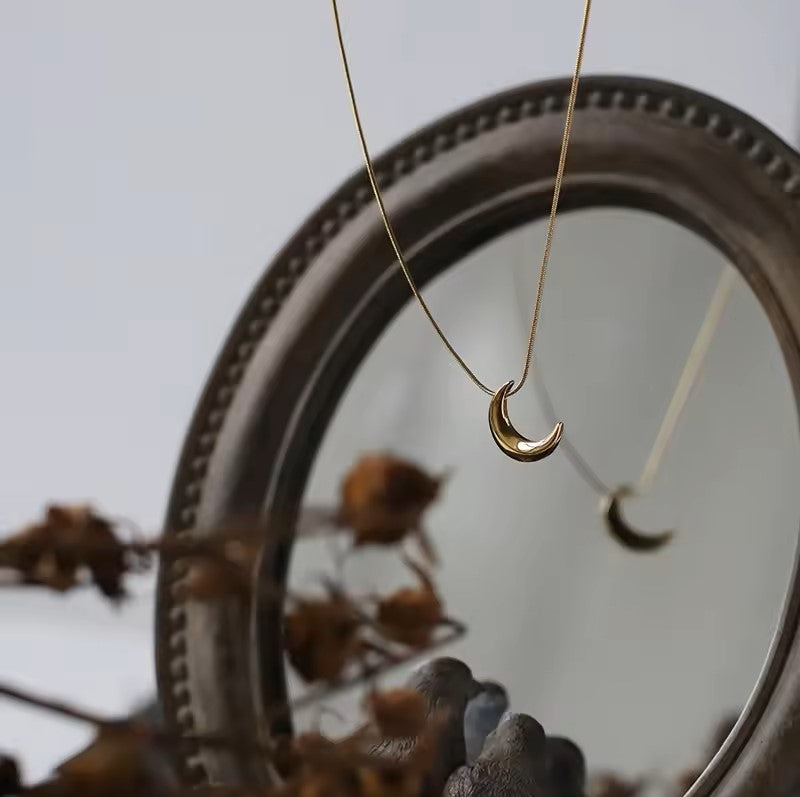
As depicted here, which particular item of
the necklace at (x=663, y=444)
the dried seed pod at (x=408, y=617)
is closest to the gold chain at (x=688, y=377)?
the necklace at (x=663, y=444)

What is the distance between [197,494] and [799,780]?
10.8 inches

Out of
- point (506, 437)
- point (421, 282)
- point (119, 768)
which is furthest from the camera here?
point (421, 282)

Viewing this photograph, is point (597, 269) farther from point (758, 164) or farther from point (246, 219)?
point (246, 219)

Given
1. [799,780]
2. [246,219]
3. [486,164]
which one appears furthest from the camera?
[246,219]

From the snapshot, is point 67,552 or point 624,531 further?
point 624,531

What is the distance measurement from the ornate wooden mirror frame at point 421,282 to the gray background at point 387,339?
1 cm

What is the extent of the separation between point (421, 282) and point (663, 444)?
115 millimetres

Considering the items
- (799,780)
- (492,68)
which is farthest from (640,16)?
(799,780)

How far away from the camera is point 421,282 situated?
18.5 inches

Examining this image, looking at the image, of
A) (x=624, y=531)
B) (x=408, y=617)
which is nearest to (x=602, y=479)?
(x=624, y=531)

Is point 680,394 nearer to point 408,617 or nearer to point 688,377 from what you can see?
point 688,377

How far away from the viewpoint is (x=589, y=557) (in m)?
→ 0.42

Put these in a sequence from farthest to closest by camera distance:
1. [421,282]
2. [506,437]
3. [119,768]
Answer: [421,282]
[506,437]
[119,768]

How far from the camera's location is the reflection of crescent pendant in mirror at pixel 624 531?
0.41 meters
